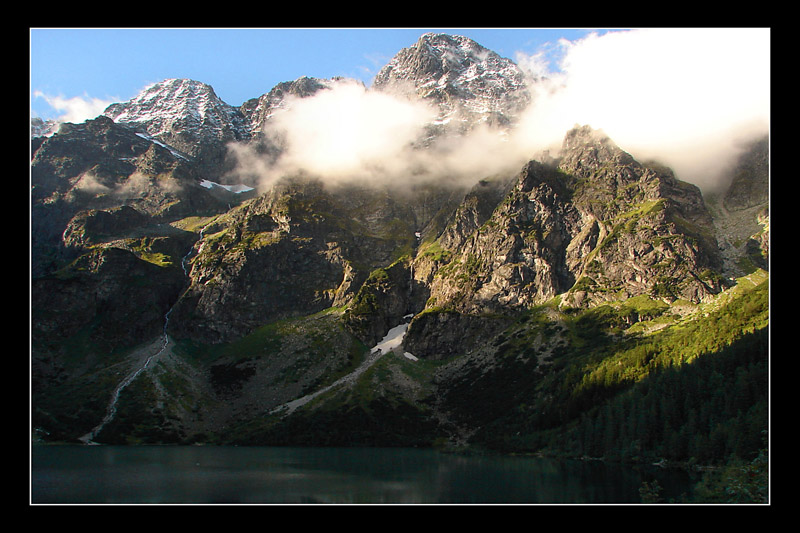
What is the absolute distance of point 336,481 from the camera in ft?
306

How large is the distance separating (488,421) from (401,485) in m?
112

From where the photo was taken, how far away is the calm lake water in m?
71.8

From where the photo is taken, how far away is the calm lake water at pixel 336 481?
235 feet

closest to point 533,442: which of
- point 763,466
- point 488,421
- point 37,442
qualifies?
point 488,421
